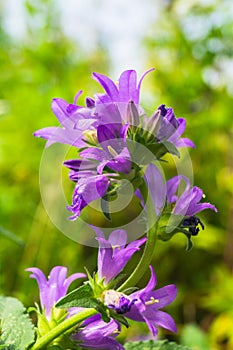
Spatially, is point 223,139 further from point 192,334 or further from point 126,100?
point 126,100

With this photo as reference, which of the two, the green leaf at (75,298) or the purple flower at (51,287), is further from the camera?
the purple flower at (51,287)

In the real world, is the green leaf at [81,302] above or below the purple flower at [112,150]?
below

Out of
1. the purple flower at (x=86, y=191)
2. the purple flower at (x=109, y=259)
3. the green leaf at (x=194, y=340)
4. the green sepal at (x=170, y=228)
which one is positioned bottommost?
the green leaf at (x=194, y=340)

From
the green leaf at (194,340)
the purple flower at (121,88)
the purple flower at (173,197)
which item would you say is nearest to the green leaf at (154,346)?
the purple flower at (173,197)

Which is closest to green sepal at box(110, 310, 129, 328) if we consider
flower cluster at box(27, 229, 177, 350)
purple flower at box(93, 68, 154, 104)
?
flower cluster at box(27, 229, 177, 350)

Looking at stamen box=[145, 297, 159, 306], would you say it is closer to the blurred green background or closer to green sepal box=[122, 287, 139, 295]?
green sepal box=[122, 287, 139, 295]

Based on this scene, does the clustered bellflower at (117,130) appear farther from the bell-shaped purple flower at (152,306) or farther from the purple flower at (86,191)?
the bell-shaped purple flower at (152,306)
